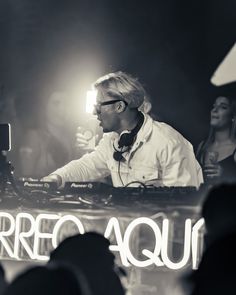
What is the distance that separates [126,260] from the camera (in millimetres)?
4945

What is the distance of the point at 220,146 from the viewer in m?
4.91

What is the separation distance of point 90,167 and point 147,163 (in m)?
0.39

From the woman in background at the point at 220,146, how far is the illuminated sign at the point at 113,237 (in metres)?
0.35

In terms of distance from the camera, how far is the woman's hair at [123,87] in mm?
5004

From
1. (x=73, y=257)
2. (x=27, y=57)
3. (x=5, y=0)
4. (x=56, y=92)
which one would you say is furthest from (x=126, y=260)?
(x=73, y=257)

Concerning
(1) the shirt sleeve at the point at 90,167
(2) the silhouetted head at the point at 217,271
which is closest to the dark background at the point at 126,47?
(1) the shirt sleeve at the point at 90,167

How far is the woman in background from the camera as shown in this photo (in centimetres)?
491

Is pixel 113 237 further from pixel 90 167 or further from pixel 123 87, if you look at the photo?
Result: pixel 123 87

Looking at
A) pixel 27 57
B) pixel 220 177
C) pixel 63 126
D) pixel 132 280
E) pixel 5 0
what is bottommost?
pixel 132 280

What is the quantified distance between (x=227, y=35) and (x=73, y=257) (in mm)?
3137

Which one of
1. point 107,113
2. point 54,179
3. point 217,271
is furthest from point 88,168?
point 217,271

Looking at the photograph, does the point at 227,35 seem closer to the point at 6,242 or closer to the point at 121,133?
the point at 121,133

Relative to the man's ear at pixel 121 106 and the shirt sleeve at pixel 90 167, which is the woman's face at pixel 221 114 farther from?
the shirt sleeve at pixel 90 167

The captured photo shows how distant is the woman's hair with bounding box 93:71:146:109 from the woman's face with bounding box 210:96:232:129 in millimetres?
486
